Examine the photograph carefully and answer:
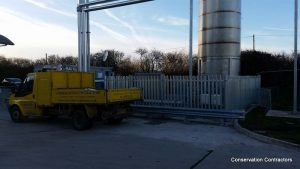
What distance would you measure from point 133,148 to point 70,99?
188 inches

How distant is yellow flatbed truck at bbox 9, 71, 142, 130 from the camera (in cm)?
1396

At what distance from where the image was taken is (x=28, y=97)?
16062 mm

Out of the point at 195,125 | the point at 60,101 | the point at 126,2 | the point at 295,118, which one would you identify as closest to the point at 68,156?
the point at 60,101

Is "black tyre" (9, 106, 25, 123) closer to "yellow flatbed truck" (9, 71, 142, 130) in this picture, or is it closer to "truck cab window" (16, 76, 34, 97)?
"yellow flatbed truck" (9, 71, 142, 130)

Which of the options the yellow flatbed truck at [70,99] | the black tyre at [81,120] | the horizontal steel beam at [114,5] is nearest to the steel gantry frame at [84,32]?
the horizontal steel beam at [114,5]

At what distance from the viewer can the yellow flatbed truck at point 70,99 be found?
14.0 meters

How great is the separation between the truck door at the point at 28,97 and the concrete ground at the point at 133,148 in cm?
103

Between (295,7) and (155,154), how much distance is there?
33.0ft

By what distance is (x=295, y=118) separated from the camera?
1534cm

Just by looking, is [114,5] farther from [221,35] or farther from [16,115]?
[16,115]

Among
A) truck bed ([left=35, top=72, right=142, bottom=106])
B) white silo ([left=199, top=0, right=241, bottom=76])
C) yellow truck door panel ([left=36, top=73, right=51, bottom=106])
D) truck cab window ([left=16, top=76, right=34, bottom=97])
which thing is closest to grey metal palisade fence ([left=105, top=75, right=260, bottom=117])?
white silo ([left=199, top=0, right=241, bottom=76])

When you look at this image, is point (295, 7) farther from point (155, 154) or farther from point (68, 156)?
point (68, 156)

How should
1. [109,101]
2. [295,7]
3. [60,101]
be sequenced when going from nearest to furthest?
[109,101]
[60,101]
[295,7]

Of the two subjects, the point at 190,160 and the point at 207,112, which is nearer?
the point at 190,160
